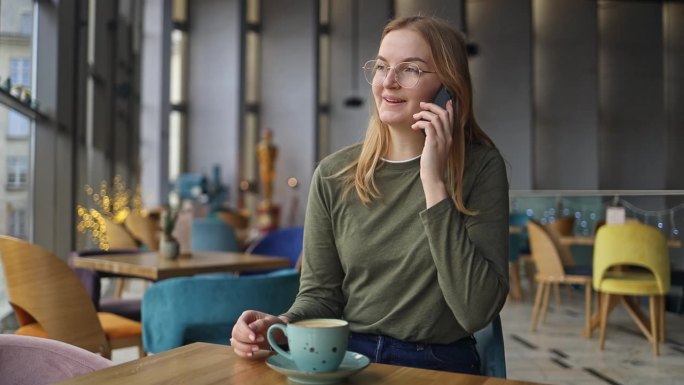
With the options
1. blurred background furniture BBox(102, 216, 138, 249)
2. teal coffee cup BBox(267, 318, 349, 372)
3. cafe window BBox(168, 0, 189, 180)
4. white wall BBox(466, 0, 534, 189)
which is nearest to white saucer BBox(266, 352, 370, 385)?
teal coffee cup BBox(267, 318, 349, 372)

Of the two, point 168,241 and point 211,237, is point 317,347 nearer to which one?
point 168,241

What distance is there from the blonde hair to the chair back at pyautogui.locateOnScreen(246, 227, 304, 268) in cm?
261

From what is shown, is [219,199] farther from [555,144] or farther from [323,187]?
[323,187]

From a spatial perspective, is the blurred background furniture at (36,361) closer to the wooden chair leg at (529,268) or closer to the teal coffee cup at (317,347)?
the teal coffee cup at (317,347)

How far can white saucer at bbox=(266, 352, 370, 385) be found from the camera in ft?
2.86

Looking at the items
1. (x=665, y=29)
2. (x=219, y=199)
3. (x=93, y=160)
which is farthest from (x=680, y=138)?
(x=93, y=160)

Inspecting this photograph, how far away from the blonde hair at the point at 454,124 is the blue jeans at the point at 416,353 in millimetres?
259

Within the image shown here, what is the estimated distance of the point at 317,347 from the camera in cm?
88

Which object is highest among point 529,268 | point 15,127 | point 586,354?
point 15,127

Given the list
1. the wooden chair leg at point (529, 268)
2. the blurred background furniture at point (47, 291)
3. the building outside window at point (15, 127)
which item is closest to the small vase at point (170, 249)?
the blurred background furniture at point (47, 291)

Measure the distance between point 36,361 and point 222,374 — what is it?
1.24 feet

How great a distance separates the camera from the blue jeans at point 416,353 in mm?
1279

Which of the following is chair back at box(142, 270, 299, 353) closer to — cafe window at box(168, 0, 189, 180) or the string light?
the string light

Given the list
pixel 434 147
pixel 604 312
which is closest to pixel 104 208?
pixel 604 312
